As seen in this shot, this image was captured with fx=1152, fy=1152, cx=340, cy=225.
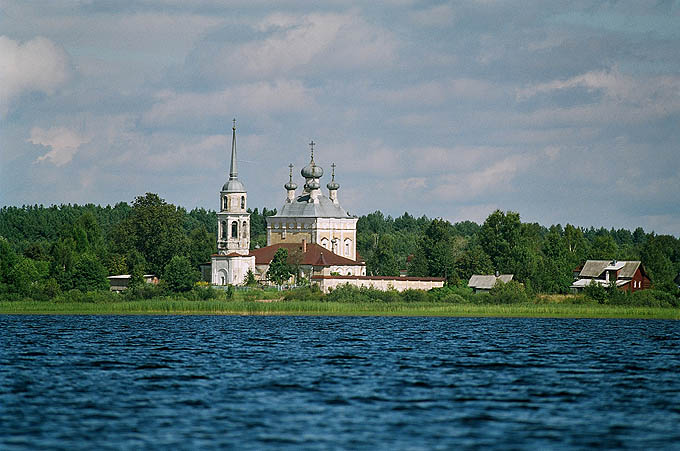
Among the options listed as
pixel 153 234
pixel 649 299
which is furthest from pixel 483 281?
pixel 153 234

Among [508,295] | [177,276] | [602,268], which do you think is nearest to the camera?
[508,295]

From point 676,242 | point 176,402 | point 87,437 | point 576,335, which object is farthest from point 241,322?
point 676,242

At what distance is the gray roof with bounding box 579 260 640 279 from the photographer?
11756cm

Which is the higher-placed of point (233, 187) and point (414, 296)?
point (233, 187)

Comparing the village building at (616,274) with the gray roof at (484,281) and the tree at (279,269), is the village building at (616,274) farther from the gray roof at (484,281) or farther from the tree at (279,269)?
the tree at (279,269)

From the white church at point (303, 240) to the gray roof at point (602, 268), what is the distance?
15.9 meters

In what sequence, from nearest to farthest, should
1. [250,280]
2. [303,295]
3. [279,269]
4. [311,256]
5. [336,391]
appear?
[336,391] → [303,295] → [279,269] → [250,280] → [311,256]

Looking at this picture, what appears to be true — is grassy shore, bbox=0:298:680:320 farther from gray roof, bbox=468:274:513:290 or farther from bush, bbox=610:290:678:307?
gray roof, bbox=468:274:513:290

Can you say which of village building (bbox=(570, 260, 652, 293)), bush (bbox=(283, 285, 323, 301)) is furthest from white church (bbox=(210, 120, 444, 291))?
village building (bbox=(570, 260, 652, 293))

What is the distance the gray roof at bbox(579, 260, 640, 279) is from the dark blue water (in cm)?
5460

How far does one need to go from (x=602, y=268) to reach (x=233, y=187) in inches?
1658

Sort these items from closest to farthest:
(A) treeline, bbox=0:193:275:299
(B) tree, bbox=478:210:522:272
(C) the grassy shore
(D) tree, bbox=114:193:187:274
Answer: (C) the grassy shore, (A) treeline, bbox=0:193:275:299, (B) tree, bbox=478:210:522:272, (D) tree, bbox=114:193:187:274

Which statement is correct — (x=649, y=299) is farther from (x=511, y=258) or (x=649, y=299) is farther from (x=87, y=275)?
(x=87, y=275)

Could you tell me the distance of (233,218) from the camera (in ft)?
427
